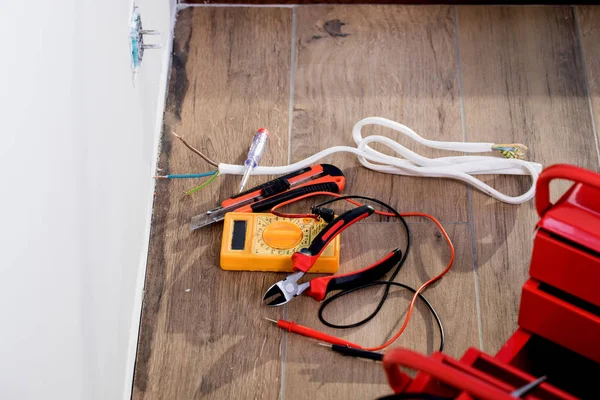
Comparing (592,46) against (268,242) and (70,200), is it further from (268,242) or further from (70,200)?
(70,200)

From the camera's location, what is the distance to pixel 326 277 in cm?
156

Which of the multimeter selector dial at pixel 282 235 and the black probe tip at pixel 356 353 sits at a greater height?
the multimeter selector dial at pixel 282 235

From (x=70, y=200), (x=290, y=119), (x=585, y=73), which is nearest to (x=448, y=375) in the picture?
(x=70, y=200)

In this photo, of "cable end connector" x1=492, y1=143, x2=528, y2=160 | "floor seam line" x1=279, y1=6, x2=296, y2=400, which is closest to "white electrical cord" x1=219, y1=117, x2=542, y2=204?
"cable end connector" x1=492, y1=143, x2=528, y2=160

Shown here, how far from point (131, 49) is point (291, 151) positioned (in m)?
0.45

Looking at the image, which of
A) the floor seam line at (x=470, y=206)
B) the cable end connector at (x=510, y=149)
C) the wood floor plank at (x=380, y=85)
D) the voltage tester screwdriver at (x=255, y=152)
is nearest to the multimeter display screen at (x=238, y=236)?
the voltage tester screwdriver at (x=255, y=152)

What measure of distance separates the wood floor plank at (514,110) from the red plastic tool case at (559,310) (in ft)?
1.00

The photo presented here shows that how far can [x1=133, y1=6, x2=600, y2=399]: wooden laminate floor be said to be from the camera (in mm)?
1516

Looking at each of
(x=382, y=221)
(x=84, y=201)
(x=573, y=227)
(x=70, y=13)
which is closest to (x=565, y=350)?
(x=573, y=227)

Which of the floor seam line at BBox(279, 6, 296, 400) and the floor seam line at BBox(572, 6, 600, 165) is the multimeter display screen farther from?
the floor seam line at BBox(572, 6, 600, 165)

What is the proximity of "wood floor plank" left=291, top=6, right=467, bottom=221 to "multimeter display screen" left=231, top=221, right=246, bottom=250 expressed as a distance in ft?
0.81

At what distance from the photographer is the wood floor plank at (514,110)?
1604mm

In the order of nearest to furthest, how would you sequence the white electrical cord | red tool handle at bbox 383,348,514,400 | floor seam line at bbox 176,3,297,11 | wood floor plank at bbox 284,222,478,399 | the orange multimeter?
red tool handle at bbox 383,348,514,400, wood floor plank at bbox 284,222,478,399, the orange multimeter, the white electrical cord, floor seam line at bbox 176,3,297,11

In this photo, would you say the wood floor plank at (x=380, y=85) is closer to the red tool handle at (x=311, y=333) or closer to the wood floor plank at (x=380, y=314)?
the wood floor plank at (x=380, y=314)
